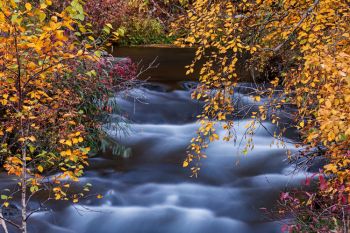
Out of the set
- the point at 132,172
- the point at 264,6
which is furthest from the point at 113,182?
the point at 264,6

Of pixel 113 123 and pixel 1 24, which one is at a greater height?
pixel 1 24

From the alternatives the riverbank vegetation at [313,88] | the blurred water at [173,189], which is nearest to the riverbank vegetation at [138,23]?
the blurred water at [173,189]

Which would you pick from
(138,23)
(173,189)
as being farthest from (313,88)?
(138,23)

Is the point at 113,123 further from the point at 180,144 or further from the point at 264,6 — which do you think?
the point at 264,6

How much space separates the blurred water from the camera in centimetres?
596

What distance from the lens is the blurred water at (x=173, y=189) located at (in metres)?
5.96

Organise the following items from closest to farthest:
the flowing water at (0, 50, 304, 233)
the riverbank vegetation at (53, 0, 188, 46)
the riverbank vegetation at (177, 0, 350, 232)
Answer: the riverbank vegetation at (177, 0, 350, 232) → the flowing water at (0, 50, 304, 233) → the riverbank vegetation at (53, 0, 188, 46)

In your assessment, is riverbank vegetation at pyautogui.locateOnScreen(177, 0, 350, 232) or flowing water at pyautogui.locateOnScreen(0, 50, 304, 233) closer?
riverbank vegetation at pyautogui.locateOnScreen(177, 0, 350, 232)

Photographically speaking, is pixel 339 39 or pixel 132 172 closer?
pixel 339 39

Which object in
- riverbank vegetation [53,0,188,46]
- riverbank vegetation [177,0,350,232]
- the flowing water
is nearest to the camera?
riverbank vegetation [177,0,350,232]

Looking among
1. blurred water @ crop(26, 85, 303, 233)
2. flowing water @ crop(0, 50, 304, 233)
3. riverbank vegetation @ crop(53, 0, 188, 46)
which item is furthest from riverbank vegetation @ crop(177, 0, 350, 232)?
riverbank vegetation @ crop(53, 0, 188, 46)

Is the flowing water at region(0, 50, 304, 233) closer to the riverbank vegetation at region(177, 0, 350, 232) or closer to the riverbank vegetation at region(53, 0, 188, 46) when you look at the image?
the riverbank vegetation at region(177, 0, 350, 232)

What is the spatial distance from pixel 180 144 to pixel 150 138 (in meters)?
0.58

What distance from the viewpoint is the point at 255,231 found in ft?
18.9
